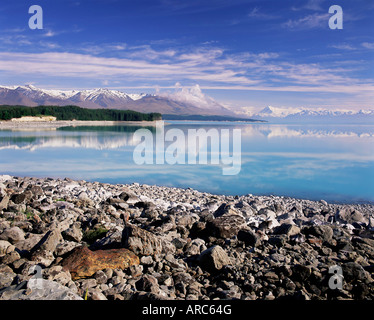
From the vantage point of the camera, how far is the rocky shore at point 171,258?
420cm

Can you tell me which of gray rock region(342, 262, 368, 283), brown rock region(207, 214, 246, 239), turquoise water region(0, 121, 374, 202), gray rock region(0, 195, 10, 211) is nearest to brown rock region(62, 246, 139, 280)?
brown rock region(207, 214, 246, 239)

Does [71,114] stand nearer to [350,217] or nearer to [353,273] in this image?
[350,217]

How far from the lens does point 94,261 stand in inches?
179

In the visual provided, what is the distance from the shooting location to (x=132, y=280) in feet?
14.6

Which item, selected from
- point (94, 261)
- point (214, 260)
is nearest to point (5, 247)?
point (94, 261)

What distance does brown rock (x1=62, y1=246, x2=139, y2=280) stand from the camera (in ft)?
14.3

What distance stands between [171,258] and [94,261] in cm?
130

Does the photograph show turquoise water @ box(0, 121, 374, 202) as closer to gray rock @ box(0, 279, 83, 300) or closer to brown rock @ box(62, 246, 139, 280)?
brown rock @ box(62, 246, 139, 280)

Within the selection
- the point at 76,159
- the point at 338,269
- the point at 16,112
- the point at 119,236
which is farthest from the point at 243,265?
the point at 16,112

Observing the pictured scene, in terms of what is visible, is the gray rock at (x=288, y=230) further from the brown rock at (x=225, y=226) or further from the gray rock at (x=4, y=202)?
the gray rock at (x=4, y=202)

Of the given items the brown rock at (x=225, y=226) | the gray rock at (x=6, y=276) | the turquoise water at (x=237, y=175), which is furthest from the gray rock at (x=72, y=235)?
the turquoise water at (x=237, y=175)
